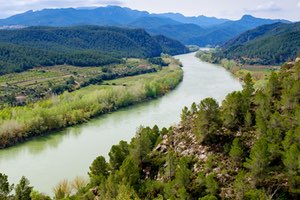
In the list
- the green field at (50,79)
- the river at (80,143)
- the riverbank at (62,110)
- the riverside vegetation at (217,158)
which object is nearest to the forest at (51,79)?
the green field at (50,79)

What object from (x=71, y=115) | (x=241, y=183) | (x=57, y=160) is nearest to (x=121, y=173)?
(x=241, y=183)

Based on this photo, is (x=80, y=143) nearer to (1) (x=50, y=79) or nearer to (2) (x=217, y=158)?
(2) (x=217, y=158)

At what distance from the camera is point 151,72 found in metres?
158

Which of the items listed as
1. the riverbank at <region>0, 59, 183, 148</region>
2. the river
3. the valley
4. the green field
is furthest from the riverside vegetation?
the green field

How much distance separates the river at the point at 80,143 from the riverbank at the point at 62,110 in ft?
5.87

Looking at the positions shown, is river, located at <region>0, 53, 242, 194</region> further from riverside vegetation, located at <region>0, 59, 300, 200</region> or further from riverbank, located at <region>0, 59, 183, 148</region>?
riverside vegetation, located at <region>0, 59, 300, 200</region>

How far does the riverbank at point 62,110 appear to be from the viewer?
65438 millimetres

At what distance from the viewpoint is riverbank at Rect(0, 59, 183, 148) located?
6544 centimetres

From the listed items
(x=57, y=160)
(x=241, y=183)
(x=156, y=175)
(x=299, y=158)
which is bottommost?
(x=57, y=160)

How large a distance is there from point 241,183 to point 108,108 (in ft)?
209

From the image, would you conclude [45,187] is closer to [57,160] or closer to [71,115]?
[57,160]

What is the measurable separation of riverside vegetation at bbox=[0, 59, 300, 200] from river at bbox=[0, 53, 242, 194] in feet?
26.6

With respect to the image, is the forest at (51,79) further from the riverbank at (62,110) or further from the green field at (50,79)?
the riverbank at (62,110)

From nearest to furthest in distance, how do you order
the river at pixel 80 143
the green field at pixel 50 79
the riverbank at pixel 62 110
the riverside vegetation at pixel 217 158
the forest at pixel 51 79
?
the riverside vegetation at pixel 217 158 → the river at pixel 80 143 → the riverbank at pixel 62 110 → the forest at pixel 51 79 → the green field at pixel 50 79
